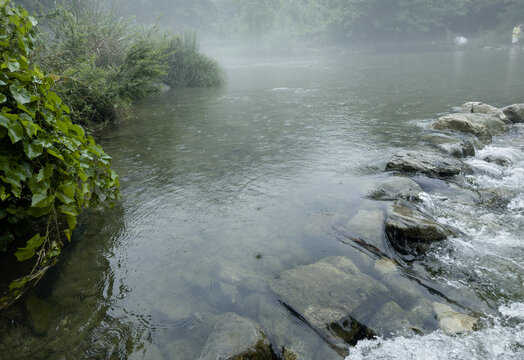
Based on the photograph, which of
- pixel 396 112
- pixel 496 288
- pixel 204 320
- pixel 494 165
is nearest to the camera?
pixel 204 320

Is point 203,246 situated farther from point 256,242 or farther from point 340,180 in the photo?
point 340,180

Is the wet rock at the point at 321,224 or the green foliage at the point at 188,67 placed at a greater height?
the green foliage at the point at 188,67

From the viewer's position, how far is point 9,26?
294 centimetres

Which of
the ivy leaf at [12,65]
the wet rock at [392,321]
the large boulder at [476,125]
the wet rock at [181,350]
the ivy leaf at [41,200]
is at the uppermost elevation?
the ivy leaf at [12,65]

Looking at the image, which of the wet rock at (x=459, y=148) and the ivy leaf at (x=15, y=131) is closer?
the ivy leaf at (x=15, y=131)

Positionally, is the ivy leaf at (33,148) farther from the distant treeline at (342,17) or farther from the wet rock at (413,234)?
the distant treeline at (342,17)

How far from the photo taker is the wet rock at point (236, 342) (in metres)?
2.83

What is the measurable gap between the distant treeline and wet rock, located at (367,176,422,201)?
20859 mm

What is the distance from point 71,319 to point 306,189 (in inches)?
165

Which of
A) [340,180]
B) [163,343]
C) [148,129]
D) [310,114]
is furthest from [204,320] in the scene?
[310,114]

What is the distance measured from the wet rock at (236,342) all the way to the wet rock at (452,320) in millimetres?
1751

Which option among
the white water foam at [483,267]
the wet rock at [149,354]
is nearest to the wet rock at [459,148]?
the white water foam at [483,267]

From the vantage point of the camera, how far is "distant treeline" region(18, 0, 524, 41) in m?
43.7

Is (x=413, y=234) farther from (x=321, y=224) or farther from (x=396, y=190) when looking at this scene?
(x=396, y=190)
